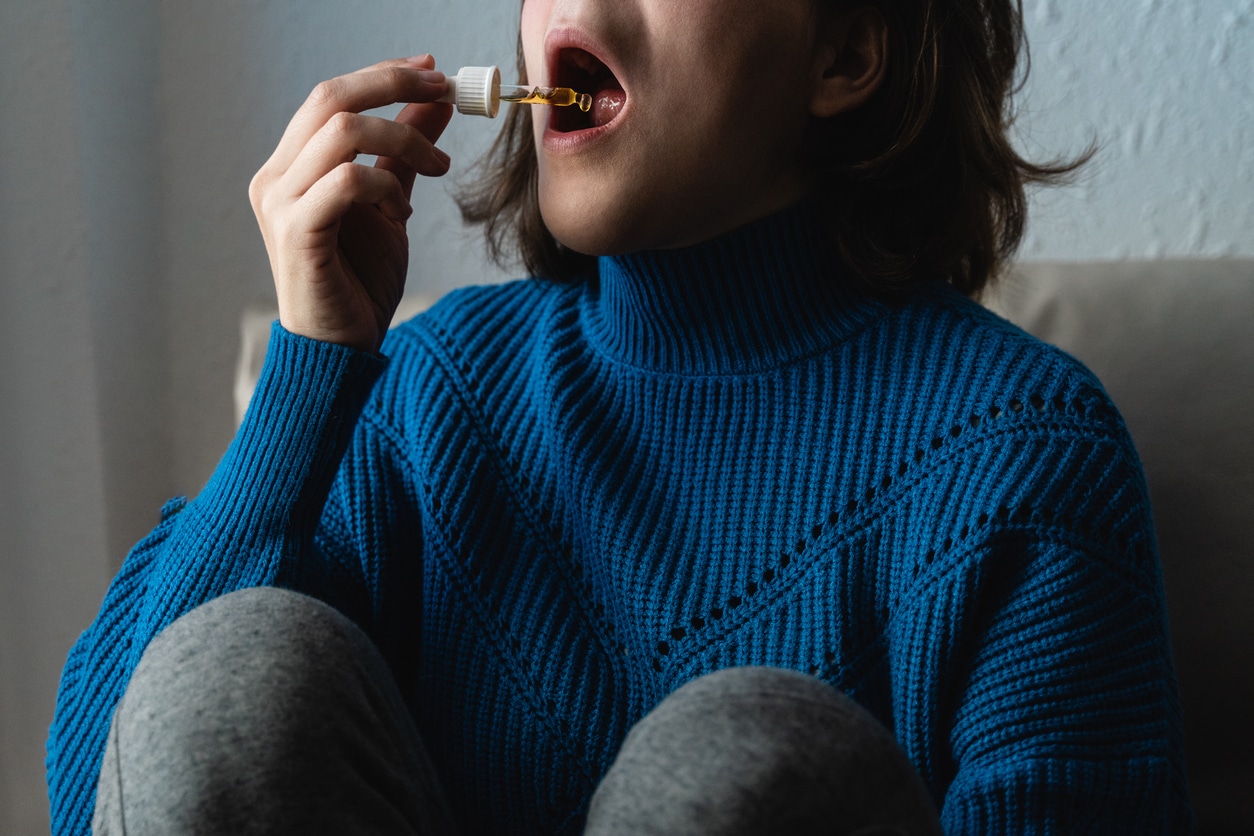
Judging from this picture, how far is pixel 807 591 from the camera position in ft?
2.52

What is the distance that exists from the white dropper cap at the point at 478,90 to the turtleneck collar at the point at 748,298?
0.54 ft

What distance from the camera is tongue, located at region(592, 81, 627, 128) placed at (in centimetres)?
78

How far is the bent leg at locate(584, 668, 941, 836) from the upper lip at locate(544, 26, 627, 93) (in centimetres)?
46

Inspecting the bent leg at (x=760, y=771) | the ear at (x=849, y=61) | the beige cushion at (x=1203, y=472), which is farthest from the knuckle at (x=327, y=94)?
the beige cushion at (x=1203, y=472)

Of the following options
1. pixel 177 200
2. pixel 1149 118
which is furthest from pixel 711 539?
pixel 177 200

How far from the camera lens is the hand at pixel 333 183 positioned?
0.75 metres

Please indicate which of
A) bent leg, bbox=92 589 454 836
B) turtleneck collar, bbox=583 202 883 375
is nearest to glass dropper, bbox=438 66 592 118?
turtleneck collar, bbox=583 202 883 375

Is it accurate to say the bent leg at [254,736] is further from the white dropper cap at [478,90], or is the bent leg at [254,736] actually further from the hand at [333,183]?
the white dropper cap at [478,90]

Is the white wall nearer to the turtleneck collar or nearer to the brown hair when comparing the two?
the brown hair

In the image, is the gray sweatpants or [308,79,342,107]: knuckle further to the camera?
[308,79,342,107]: knuckle

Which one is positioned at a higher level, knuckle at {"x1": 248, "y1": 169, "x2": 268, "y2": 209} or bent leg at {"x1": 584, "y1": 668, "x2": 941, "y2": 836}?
knuckle at {"x1": 248, "y1": 169, "x2": 268, "y2": 209}

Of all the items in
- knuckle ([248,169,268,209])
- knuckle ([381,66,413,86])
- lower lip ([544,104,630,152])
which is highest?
knuckle ([381,66,413,86])

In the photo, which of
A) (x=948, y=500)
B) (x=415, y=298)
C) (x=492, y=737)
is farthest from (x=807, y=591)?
(x=415, y=298)

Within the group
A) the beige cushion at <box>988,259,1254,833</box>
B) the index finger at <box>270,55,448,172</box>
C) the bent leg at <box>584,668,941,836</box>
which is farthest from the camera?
the beige cushion at <box>988,259,1254,833</box>
